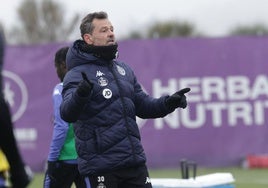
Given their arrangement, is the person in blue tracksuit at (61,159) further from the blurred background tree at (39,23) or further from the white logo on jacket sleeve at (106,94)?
the blurred background tree at (39,23)

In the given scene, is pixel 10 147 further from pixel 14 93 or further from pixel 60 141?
pixel 14 93

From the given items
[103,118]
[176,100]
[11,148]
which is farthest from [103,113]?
[11,148]

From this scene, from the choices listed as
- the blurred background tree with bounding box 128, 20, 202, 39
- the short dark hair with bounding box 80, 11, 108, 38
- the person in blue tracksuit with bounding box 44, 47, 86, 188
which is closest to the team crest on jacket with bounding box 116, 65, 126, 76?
the short dark hair with bounding box 80, 11, 108, 38

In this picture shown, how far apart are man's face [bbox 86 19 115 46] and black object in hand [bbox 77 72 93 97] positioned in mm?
527

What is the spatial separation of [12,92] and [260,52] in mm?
4404

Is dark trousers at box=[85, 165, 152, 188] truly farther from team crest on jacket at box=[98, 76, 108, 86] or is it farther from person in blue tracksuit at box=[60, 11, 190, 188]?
team crest on jacket at box=[98, 76, 108, 86]

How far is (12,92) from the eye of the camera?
1580 centimetres

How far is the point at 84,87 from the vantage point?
6145 millimetres

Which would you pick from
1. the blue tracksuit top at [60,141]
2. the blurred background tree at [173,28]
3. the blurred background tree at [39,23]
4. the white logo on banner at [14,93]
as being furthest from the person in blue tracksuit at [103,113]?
the blurred background tree at [173,28]

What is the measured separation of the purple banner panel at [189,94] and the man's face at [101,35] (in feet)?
30.4

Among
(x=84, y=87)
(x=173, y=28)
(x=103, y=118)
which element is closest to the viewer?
(x=84, y=87)

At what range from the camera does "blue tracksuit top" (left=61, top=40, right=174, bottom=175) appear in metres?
6.44

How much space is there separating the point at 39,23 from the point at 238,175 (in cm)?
3753

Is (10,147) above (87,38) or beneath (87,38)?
beneath
